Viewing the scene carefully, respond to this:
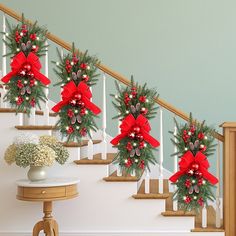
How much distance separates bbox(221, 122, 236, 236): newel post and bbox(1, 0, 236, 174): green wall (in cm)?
134

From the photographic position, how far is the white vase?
462 centimetres

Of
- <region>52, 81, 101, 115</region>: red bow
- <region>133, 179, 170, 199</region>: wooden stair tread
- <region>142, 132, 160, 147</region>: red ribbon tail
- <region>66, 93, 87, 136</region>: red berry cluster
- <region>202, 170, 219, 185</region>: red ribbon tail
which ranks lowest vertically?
<region>133, 179, 170, 199</region>: wooden stair tread

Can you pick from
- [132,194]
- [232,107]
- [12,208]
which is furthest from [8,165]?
[232,107]

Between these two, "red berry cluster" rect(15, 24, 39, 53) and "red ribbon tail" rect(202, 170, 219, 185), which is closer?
"red ribbon tail" rect(202, 170, 219, 185)

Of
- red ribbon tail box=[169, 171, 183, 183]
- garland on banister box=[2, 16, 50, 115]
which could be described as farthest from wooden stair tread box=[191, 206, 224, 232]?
garland on banister box=[2, 16, 50, 115]

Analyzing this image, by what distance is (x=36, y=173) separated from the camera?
→ 462cm

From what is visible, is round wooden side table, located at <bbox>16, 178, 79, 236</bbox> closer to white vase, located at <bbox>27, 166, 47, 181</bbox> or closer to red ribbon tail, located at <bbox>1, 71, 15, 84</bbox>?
white vase, located at <bbox>27, 166, 47, 181</bbox>

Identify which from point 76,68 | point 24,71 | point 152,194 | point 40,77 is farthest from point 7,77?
point 152,194

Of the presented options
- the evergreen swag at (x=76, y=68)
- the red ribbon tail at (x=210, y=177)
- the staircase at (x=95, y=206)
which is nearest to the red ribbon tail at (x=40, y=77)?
the evergreen swag at (x=76, y=68)

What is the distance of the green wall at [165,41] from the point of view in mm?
6289

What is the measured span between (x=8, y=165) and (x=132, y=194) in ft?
3.91

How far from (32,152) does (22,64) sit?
0.88m

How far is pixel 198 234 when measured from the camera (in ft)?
16.0

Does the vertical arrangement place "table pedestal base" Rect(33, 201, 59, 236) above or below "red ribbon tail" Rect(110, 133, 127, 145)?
below
